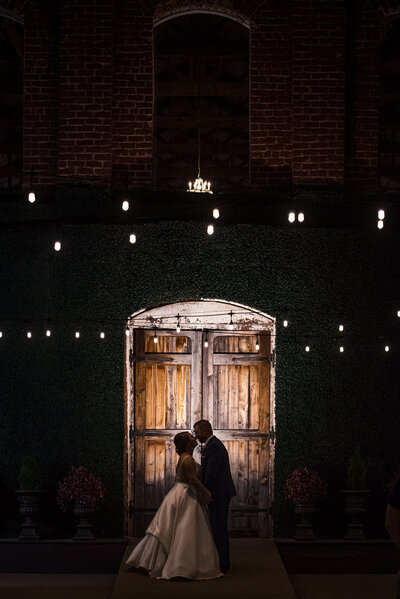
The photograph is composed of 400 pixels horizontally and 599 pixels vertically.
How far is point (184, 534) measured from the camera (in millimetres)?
8555

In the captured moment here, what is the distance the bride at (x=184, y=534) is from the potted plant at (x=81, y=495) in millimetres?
1197

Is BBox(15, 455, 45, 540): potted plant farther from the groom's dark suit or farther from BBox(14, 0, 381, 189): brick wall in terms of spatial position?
BBox(14, 0, 381, 189): brick wall

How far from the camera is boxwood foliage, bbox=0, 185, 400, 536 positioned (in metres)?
10.3

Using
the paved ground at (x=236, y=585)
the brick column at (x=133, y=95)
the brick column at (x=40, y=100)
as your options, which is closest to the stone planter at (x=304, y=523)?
the paved ground at (x=236, y=585)

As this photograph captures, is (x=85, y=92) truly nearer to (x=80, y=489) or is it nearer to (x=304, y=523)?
(x=80, y=489)

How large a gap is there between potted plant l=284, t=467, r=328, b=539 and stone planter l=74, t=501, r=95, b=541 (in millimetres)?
2158

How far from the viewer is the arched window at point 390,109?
13.7 meters

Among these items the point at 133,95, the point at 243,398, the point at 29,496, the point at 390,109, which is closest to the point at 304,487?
the point at 243,398

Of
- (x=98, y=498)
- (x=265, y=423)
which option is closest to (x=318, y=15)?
(x=265, y=423)

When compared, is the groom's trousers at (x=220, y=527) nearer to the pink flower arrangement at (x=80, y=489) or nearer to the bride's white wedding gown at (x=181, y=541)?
the bride's white wedding gown at (x=181, y=541)

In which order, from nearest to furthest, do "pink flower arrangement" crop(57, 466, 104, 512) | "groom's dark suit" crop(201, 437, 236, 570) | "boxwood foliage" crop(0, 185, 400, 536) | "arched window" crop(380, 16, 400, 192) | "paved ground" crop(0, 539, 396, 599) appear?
1. "paved ground" crop(0, 539, 396, 599)
2. "groom's dark suit" crop(201, 437, 236, 570)
3. "pink flower arrangement" crop(57, 466, 104, 512)
4. "boxwood foliage" crop(0, 185, 400, 536)
5. "arched window" crop(380, 16, 400, 192)

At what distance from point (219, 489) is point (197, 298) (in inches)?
99.1

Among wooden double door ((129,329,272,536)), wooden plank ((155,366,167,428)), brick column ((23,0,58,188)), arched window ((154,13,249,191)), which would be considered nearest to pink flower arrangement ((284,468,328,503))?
wooden double door ((129,329,272,536))

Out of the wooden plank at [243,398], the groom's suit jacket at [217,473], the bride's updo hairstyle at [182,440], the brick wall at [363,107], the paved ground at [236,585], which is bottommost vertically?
the paved ground at [236,585]
